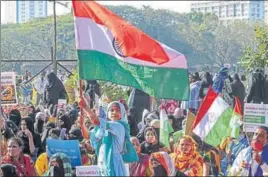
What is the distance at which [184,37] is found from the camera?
81562mm

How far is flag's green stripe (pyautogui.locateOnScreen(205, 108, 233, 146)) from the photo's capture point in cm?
1151

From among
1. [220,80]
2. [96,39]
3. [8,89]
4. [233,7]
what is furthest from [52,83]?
[233,7]

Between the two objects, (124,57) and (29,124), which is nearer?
(124,57)

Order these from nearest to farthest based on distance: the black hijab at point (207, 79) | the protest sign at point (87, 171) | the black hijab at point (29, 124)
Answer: the protest sign at point (87, 171) < the black hijab at point (29, 124) < the black hijab at point (207, 79)

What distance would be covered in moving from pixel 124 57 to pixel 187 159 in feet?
3.93

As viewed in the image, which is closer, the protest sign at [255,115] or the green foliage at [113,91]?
the protest sign at [255,115]

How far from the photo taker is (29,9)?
181375 millimetres

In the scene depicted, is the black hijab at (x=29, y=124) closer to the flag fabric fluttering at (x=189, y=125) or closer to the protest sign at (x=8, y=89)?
the protest sign at (x=8, y=89)

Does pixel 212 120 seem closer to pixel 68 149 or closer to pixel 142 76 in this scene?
pixel 142 76

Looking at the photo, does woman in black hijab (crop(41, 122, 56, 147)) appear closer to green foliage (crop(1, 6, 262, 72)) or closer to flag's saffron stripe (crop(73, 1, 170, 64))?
flag's saffron stripe (crop(73, 1, 170, 64))

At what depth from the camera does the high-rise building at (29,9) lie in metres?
172

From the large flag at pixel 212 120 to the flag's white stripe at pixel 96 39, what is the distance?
157 centimetres

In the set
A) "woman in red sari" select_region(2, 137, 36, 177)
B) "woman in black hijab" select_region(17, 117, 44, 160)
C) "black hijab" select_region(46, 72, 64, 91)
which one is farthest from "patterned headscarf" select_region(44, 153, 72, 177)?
"black hijab" select_region(46, 72, 64, 91)

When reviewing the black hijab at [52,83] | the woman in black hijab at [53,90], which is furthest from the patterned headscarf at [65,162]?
the black hijab at [52,83]
